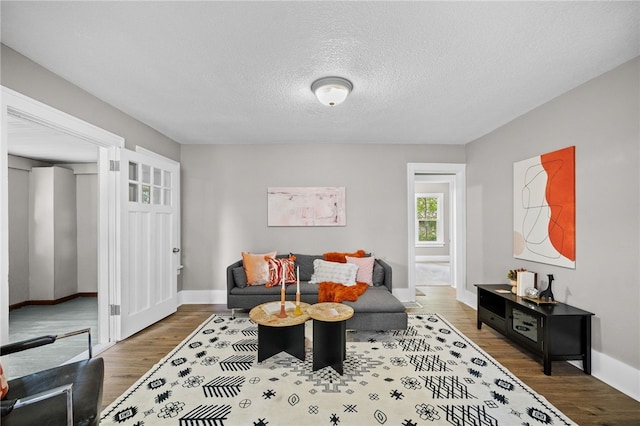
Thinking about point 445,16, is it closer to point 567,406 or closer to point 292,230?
point 567,406

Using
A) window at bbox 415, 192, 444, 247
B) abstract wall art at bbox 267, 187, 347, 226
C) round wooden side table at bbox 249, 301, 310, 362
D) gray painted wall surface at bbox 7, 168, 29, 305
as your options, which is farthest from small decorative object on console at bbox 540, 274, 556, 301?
gray painted wall surface at bbox 7, 168, 29, 305

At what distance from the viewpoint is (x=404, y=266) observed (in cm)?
449

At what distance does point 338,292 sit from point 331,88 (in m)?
2.25

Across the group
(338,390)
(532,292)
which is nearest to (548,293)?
(532,292)

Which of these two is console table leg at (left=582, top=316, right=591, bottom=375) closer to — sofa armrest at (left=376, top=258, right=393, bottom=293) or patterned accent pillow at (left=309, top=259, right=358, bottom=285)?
sofa armrest at (left=376, top=258, right=393, bottom=293)

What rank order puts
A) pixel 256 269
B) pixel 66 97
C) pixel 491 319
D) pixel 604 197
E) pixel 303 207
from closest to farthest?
pixel 604 197
pixel 66 97
pixel 491 319
pixel 256 269
pixel 303 207

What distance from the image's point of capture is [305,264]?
4199 mm

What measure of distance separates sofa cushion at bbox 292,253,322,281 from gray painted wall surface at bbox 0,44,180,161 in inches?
102

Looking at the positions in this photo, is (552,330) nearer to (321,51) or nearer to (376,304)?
(376,304)

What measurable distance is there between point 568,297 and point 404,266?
2.13m

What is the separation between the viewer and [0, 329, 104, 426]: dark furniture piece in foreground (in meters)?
1.16

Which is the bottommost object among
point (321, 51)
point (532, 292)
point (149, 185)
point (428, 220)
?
point (532, 292)

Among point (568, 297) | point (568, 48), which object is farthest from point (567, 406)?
point (568, 48)

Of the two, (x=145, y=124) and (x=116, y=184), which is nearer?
(x=116, y=184)
